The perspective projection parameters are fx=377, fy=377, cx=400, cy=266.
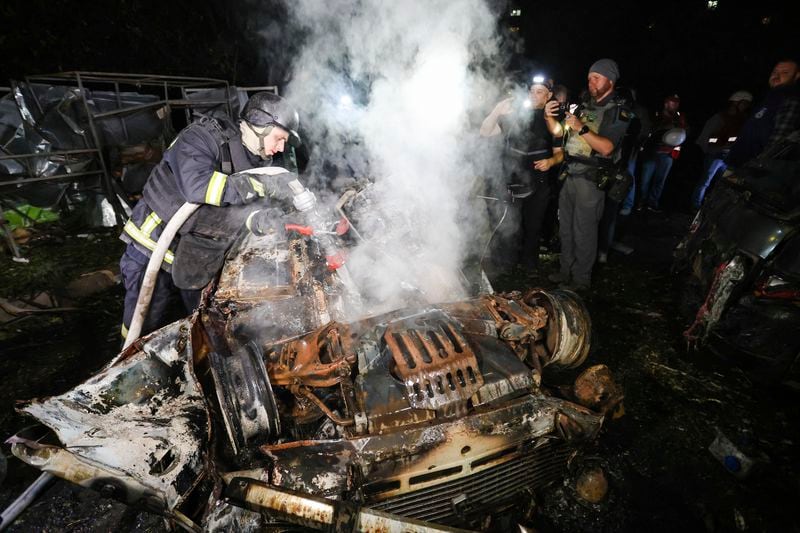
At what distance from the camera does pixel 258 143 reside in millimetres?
3266

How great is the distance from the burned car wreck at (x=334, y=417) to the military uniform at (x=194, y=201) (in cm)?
86

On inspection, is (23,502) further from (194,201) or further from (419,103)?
(419,103)

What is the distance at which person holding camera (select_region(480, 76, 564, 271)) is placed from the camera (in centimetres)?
463

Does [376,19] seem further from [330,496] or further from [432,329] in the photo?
[330,496]

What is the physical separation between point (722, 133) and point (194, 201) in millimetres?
8565

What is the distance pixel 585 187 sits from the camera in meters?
4.53

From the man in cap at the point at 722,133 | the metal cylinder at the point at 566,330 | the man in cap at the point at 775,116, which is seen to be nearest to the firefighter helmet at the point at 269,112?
the metal cylinder at the point at 566,330

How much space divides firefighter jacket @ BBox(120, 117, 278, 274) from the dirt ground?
1.55 m

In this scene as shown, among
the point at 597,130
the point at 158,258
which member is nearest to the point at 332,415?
the point at 158,258

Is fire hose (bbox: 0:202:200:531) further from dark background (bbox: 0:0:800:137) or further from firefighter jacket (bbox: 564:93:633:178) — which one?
dark background (bbox: 0:0:800:137)

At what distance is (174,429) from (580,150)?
4663 millimetres

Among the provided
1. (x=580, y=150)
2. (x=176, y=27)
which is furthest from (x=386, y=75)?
(x=176, y=27)

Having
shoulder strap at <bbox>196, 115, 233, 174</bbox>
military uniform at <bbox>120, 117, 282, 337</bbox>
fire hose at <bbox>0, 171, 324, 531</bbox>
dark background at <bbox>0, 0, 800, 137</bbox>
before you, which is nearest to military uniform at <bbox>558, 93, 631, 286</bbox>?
fire hose at <bbox>0, 171, 324, 531</bbox>

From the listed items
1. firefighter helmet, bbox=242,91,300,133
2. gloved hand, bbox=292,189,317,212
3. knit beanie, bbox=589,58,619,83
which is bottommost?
gloved hand, bbox=292,189,317,212
